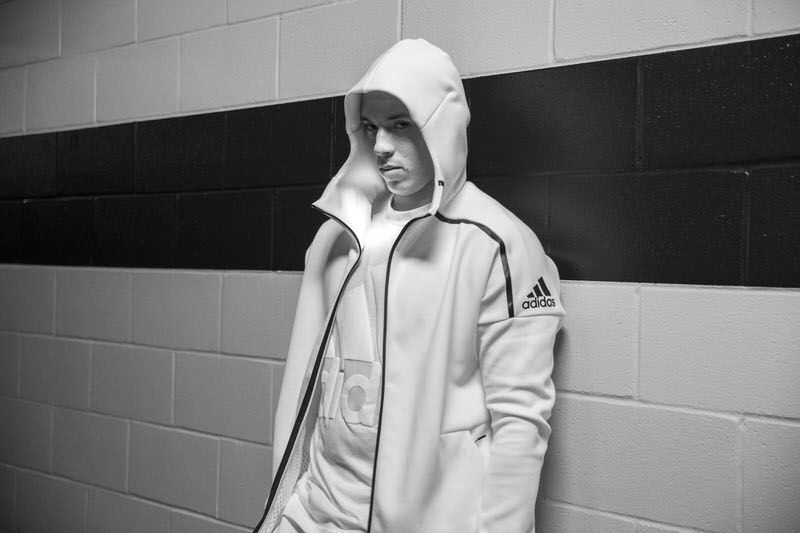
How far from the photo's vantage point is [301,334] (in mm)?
1711

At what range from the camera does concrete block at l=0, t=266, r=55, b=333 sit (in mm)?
2770

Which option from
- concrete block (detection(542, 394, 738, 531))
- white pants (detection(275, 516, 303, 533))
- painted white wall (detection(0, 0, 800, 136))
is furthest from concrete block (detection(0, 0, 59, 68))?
concrete block (detection(542, 394, 738, 531))

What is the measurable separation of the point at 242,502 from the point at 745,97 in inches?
63.9

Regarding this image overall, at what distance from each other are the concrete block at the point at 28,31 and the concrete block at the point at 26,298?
29.4 inches

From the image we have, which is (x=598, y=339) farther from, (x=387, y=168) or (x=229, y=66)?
(x=229, y=66)

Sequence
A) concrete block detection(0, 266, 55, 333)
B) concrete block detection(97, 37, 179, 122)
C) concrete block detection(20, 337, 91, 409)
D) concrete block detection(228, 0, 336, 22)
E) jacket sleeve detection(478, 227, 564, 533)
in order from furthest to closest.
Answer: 1. concrete block detection(0, 266, 55, 333)
2. concrete block detection(20, 337, 91, 409)
3. concrete block detection(97, 37, 179, 122)
4. concrete block detection(228, 0, 336, 22)
5. jacket sleeve detection(478, 227, 564, 533)

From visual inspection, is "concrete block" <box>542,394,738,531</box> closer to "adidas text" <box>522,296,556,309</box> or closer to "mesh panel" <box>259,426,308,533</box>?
"adidas text" <box>522,296,556,309</box>

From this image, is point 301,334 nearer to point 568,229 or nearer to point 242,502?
point 568,229

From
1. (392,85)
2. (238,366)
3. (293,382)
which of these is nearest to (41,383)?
(238,366)

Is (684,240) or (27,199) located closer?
(684,240)

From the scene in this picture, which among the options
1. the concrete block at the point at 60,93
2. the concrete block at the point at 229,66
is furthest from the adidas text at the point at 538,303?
the concrete block at the point at 60,93

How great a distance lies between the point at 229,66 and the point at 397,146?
0.95m

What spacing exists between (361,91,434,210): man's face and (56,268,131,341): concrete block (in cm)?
129

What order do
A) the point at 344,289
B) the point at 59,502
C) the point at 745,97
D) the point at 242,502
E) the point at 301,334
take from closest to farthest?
the point at 745,97
the point at 344,289
the point at 301,334
the point at 242,502
the point at 59,502
